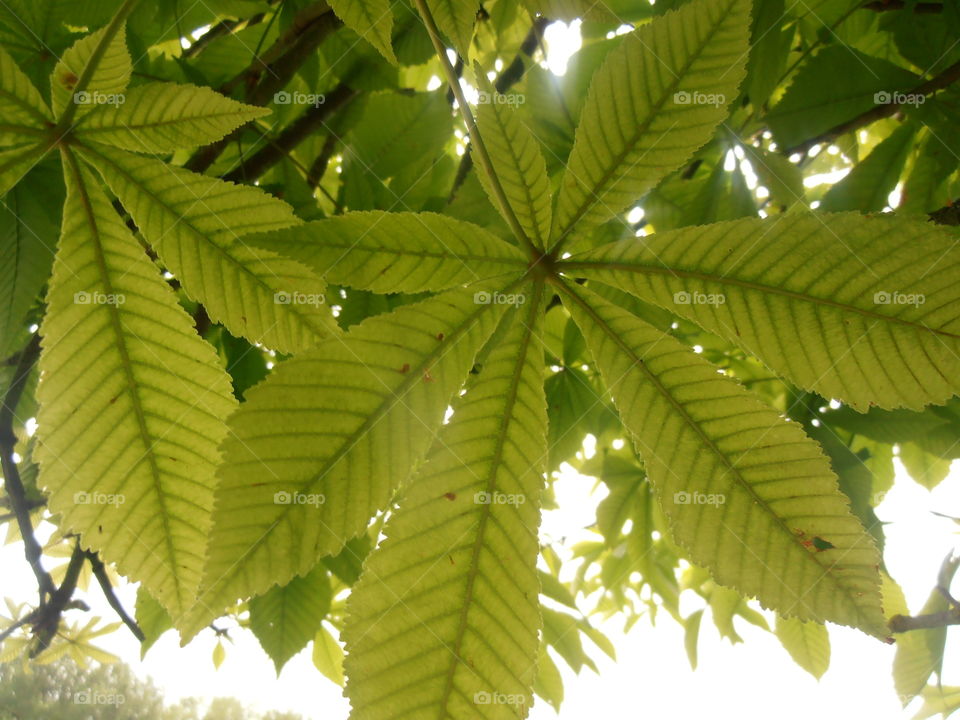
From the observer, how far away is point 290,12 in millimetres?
1294

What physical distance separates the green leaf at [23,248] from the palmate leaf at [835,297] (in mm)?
887

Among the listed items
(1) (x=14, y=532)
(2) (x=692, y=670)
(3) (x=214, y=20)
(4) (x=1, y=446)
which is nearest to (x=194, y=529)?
(4) (x=1, y=446)

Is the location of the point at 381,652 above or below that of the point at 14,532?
below

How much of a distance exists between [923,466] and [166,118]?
1.81 m

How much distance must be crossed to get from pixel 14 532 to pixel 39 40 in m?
1.57

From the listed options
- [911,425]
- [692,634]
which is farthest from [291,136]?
[692,634]

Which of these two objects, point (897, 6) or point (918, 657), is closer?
point (897, 6)

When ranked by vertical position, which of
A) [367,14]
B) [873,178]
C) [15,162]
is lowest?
[15,162]

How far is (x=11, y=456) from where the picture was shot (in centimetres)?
115

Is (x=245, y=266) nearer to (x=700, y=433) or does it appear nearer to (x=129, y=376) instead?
(x=129, y=376)

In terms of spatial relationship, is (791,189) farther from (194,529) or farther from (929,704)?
(929,704)

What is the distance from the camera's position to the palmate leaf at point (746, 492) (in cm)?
57

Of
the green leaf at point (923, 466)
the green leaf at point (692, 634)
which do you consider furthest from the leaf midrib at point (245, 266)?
the green leaf at point (692, 634)

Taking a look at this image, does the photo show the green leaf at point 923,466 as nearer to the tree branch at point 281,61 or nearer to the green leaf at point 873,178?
the green leaf at point 873,178
